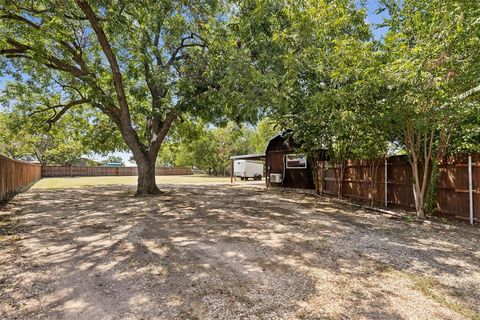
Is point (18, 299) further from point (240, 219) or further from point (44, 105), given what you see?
point (44, 105)

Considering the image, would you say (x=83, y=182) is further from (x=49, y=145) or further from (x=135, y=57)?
(x=49, y=145)

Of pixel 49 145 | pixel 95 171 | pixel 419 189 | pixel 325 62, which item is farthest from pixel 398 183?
pixel 49 145

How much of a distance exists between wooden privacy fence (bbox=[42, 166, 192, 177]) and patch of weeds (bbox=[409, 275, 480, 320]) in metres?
38.7

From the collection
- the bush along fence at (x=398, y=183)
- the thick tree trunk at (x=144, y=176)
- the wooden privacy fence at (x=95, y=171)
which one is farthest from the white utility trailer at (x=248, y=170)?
the thick tree trunk at (x=144, y=176)

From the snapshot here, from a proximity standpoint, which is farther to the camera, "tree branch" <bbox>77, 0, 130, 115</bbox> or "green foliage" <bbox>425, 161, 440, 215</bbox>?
"tree branch" <bbox>77, 0, 130, 115</bbox>

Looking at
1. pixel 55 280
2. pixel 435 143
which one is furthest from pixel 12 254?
pixel 435 143

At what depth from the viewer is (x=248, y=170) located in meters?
29.2

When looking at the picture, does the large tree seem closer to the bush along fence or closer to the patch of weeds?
the bush along fence

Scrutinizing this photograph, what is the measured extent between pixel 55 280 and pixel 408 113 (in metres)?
7.10

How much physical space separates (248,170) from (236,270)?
25.8 metres

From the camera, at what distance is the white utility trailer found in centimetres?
2904

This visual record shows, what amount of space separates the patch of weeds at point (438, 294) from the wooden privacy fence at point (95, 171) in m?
38.7

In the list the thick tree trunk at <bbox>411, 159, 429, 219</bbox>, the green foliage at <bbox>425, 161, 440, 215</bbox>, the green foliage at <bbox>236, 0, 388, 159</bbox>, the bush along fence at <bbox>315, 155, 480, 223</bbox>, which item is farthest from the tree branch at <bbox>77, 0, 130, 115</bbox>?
the green foliage at <bbox>425, 161, 440, 215</bbox>

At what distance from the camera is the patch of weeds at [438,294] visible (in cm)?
249
